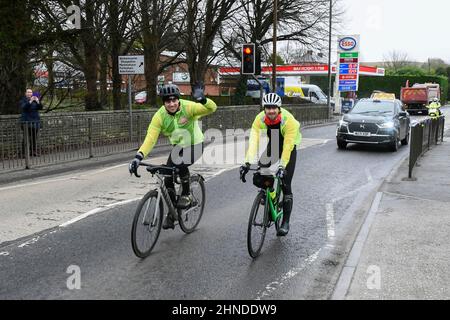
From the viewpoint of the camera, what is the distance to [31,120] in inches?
486

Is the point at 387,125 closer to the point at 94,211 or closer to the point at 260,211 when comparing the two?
the point at 94,211

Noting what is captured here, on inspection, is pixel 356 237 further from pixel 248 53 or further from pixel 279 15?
pixel 279 15

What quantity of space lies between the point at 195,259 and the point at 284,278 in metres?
1.06

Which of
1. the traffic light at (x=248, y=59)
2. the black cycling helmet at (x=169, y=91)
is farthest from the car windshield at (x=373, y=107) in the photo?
the black cycling helmet at (x=169, y=91)

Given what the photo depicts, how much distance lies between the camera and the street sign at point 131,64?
15.3m

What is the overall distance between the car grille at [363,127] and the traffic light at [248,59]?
5.47 m

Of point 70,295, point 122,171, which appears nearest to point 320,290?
point 70,295

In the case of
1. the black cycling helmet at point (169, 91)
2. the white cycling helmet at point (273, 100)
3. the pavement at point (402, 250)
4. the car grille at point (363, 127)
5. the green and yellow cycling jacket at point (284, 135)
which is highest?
the black cycling helmet at point (169, 91)

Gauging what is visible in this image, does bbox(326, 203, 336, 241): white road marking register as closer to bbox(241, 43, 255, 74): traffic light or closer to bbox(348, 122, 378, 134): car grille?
bbox(348, 122, 378, 134): car grille

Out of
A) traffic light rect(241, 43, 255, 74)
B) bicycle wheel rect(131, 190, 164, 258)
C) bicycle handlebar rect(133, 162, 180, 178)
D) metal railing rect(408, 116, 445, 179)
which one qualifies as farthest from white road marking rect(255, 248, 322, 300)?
traffic light rect(241, 43, 255, 74)

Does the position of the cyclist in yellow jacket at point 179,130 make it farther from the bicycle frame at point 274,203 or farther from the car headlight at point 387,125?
the car headlight at point 387,125

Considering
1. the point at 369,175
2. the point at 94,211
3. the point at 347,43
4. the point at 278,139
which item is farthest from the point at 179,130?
the point at 347,43

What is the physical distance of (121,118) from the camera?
1533 cm
